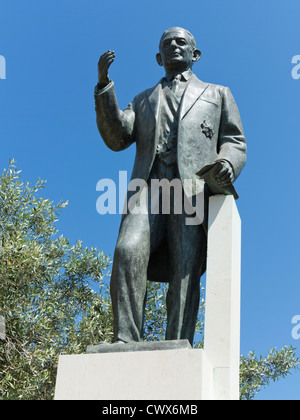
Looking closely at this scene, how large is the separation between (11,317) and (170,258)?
743 cm

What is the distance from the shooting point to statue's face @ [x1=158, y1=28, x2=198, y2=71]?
5926 mm

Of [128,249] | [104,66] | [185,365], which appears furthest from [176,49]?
[185,365]

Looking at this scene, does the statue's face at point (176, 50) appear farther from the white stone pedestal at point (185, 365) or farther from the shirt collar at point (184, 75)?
the white stone pedestal at point (185, 365)

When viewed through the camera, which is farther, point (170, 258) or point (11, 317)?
point (11, 317)

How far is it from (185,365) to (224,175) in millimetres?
1596

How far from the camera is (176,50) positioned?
5.92 m

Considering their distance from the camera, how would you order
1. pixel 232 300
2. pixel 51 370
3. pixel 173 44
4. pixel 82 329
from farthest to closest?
1. pixel 82 329
2. pixel 51 370
3. pixel 173 44
4. pixel 232 300

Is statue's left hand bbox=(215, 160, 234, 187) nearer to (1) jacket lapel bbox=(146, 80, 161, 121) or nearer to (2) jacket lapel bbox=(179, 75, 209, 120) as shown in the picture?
(2) jacket lapel bbox=(179, 75, 209, 120)

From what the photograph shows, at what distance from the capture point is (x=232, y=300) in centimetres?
489

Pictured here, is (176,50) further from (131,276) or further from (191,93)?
(131,276)

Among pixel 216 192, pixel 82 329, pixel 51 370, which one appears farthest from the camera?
pixel 82 329

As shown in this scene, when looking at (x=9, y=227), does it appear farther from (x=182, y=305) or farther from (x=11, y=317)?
(x=182, y=305)

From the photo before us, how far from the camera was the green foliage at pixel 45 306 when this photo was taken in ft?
38.2
